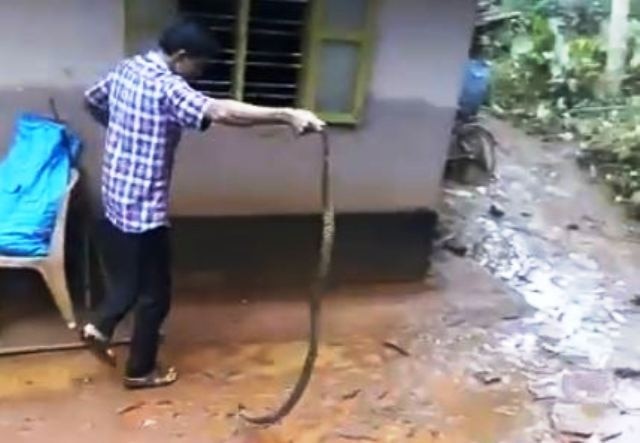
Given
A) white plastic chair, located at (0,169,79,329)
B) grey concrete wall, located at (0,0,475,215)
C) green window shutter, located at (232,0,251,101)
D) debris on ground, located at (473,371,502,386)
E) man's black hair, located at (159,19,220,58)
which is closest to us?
man's black hair, located at (159,19,220,58)

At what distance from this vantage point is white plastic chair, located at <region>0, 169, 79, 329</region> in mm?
6145

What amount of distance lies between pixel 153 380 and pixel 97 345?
0.37m

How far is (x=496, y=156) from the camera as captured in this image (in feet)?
37.0

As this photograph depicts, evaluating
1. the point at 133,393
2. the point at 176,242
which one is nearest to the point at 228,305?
the point at 176,242

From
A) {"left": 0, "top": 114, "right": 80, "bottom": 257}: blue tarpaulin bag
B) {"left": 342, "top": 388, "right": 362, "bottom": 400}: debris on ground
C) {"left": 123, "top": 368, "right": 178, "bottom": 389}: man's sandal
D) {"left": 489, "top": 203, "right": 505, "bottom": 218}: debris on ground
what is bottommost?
{"left": 342, "top": 388, "right": 362, "bottom": 400}: debris on ground

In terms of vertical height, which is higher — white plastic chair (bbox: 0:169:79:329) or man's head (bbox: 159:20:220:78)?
man's head (bbox: 159:20:220:78)

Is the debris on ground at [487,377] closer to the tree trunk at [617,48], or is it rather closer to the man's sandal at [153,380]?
the man's sandal at [153,380]

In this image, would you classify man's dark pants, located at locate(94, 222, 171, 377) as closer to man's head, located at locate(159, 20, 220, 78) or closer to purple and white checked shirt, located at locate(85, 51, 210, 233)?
purple and white checked shirt, located at locate(85, 51, 210, 233)

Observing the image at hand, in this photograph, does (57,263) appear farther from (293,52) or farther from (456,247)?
(456,247)

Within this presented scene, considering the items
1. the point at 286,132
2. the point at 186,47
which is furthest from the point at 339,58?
the point at 186,47

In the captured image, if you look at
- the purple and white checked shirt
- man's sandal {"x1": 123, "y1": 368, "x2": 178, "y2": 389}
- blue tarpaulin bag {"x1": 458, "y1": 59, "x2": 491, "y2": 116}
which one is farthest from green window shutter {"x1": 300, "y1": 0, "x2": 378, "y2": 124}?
blue tarpaulin bag {"x1": 458, "y1": 59, "x2": 491, "y2": 116}

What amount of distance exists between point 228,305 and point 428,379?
1.39 metres

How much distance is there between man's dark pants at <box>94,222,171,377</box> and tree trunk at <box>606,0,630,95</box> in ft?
27.5

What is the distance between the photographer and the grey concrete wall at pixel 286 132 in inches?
254
